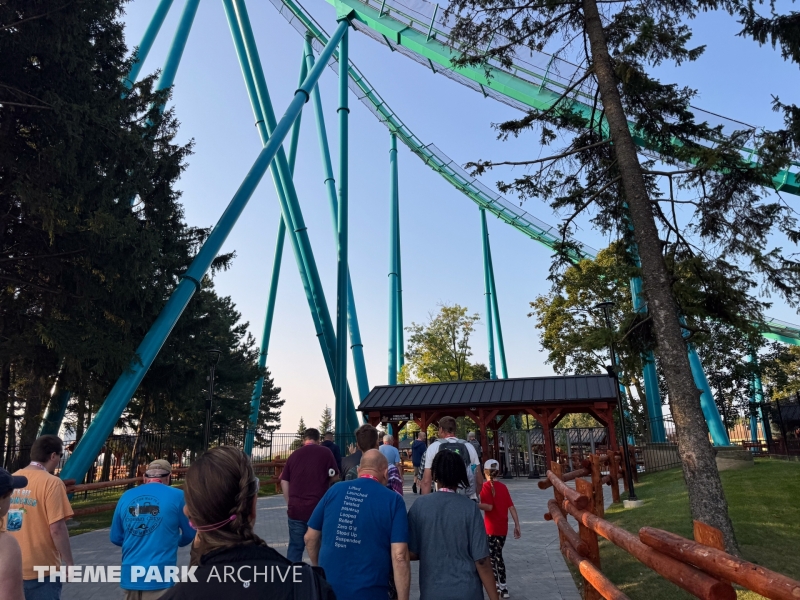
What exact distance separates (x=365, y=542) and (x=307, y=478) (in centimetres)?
247

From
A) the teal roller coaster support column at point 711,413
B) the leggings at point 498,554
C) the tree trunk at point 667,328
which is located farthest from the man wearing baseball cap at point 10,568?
the teal roller coaster support column at point 711,413

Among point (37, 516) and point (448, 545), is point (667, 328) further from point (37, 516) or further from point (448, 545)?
point (37, 516)

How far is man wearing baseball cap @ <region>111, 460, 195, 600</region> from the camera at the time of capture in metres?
3.43

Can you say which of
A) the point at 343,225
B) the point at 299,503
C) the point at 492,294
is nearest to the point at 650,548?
the point at 299,503

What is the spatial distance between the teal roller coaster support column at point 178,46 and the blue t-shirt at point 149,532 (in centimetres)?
1460

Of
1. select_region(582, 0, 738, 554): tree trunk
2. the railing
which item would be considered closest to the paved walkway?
select_region(582, 0, 738, 554): tree trunk

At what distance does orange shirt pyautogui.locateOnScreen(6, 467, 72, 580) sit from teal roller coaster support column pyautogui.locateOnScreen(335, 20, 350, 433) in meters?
14.7

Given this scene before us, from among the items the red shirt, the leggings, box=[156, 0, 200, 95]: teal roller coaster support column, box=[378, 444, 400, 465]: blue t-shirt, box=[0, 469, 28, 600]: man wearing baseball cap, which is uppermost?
box=[156, 0, 200, 95]: teal roller coaster support column

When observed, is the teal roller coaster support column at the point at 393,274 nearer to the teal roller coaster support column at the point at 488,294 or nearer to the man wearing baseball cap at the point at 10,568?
the teal roller coaster support column at the point at 488,294

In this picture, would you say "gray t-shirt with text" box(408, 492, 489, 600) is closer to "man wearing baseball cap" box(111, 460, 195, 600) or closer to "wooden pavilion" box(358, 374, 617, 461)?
"man wearing baseball cap" box(111, 460, 195, 600)

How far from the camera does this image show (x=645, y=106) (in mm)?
8305

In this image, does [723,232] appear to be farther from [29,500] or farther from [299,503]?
[29,500]

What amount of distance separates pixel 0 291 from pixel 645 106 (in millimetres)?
13198

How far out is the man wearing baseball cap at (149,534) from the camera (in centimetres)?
343
